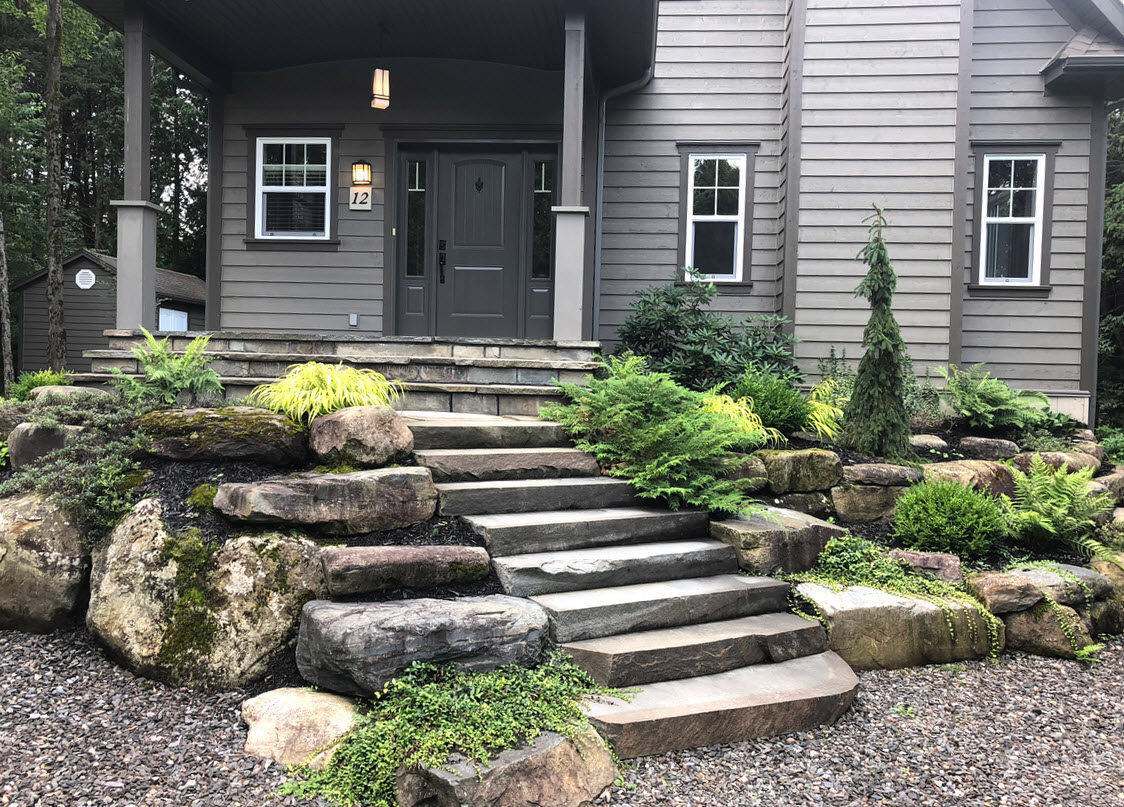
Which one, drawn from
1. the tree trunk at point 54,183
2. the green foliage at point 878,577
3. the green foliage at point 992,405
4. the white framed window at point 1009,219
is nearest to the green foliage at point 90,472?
the green foliage at point 878,577

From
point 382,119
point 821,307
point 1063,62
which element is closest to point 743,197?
point 821,307

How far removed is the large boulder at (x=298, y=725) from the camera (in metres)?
2.76

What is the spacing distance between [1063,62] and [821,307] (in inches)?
134

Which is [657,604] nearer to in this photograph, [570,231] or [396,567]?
[396,567]

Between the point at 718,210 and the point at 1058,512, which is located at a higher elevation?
the point at 718,210

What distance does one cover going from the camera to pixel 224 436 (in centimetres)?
392

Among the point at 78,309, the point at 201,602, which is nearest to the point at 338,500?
the point at 201,602

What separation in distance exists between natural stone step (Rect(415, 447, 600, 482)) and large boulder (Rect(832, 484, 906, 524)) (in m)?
1.87

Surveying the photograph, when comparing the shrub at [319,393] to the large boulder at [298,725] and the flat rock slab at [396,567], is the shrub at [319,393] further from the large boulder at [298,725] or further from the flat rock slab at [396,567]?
the large boulder at [298,725]

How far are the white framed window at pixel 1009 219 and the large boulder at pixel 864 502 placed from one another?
3.99m

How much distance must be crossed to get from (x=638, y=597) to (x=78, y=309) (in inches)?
632

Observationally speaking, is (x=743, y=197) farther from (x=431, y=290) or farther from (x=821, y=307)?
(x=431, y=290)

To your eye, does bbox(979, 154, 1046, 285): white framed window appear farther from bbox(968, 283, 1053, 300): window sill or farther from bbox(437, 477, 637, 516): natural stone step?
bbox(437, 477, 637, 516): natural stone step

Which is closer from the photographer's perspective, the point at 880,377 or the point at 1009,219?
the point at 880,377
